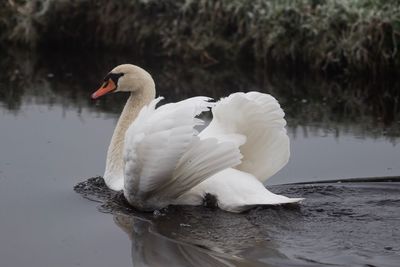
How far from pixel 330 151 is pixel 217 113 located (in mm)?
1973

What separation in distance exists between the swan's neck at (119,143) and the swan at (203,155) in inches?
0.4

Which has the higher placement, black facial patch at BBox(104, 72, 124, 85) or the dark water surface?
black facial patch at BBox(104, 72, 124, 85)

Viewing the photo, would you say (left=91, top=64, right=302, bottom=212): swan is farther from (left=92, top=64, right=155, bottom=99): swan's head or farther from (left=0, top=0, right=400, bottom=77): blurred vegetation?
(left=0, top=0, right=400, bottom=77): blurred vegetation

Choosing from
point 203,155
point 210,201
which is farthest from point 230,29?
point 203,155

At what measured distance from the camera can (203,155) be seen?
682 cm

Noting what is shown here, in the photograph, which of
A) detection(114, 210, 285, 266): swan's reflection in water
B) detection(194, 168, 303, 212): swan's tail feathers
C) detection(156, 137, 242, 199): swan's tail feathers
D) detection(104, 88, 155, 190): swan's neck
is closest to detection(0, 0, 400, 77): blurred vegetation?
detection(104, 88, 155, 190): swan's neck

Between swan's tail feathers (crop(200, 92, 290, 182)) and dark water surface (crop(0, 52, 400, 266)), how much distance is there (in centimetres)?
41


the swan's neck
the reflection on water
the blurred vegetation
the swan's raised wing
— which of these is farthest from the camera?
the blurred vegetation

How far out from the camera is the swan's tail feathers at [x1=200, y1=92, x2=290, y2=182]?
7.18 metres

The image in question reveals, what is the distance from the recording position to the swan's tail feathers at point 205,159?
22.4 ft

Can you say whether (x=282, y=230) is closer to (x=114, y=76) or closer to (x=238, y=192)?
(x=238, y=192)

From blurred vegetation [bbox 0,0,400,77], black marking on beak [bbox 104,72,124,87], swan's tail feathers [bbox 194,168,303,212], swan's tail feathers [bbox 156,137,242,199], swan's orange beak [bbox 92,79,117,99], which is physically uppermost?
blurred vegetation [bbox 0,0,400,77]

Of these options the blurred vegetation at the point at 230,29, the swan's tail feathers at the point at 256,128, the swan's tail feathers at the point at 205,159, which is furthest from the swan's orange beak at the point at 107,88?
the blurred vegetation at the point at 230,29

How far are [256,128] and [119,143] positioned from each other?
4.20 feet
